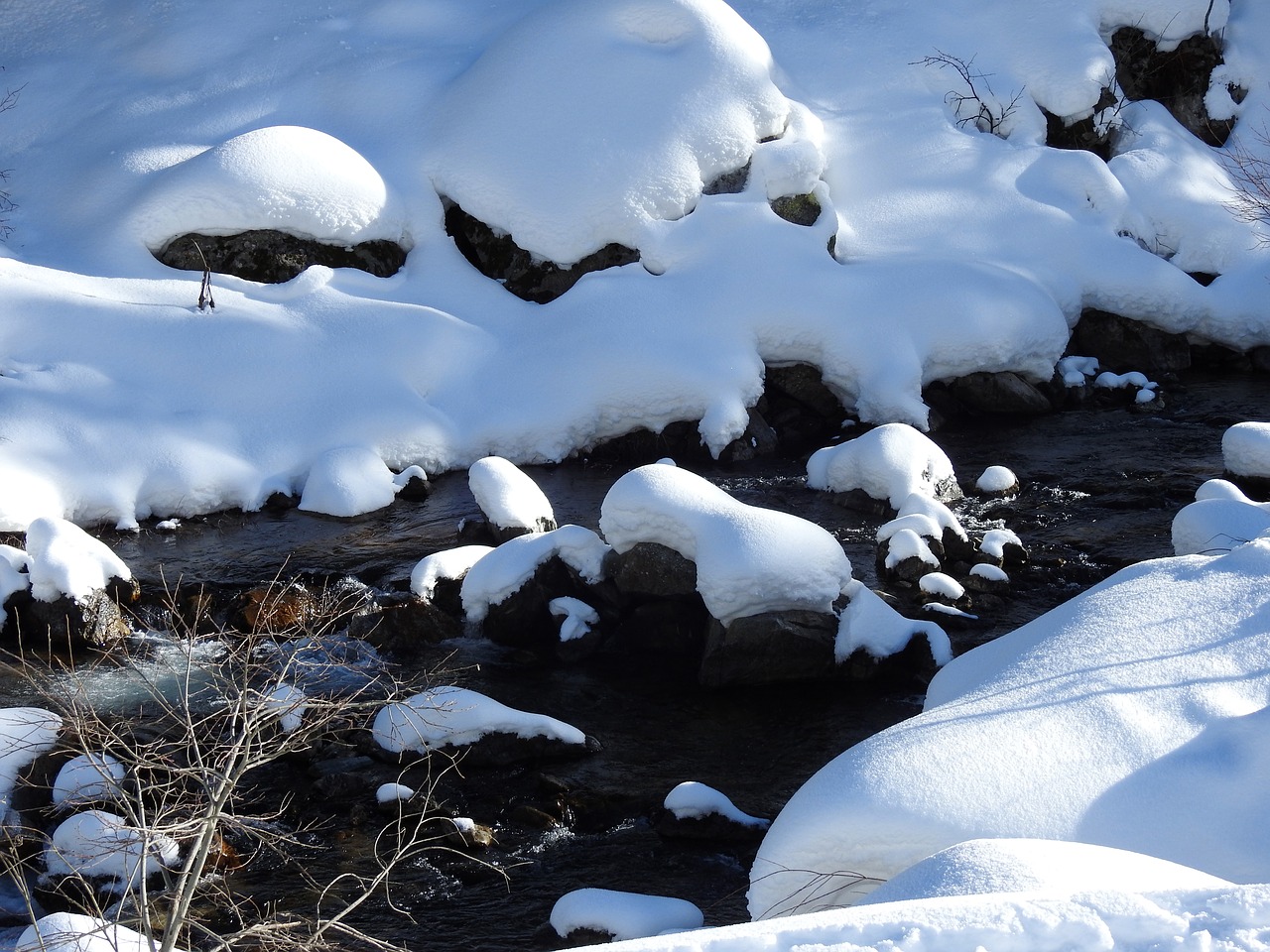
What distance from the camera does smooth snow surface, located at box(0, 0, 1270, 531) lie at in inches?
605

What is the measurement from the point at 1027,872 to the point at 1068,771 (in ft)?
4.88

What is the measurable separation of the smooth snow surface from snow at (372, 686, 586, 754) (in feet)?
18.2

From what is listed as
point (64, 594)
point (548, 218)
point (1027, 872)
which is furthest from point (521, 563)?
point (548, 218)

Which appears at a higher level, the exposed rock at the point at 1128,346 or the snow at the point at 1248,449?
the snow at the point at 1248,449

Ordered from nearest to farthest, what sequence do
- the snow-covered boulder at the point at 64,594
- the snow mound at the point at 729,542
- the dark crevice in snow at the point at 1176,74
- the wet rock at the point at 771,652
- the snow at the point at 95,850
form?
1. the snow at the point at 95,850
2. the wet rock at the point at 771,652
3. the snow mound at the point at 729,542
4. the snow-covered boulder at the point at 64,594
5. the dark crevice in snow at the point at 1176,74

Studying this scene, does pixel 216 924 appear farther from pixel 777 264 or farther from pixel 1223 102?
pixel 1223 102

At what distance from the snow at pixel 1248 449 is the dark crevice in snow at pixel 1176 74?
12.4m

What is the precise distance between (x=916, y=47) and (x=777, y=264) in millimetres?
8238

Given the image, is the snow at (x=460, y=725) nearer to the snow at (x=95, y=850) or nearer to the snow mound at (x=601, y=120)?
the snow at (x=95, y=850)

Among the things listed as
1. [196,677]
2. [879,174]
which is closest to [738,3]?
[879,174]

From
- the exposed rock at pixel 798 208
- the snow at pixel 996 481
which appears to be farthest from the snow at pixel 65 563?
the exposed rock at pixel 798 208

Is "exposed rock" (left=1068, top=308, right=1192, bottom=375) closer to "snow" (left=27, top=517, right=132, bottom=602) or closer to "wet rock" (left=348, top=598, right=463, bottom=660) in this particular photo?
"wet rock" (left=348, top=598, right=463, bottom=660)

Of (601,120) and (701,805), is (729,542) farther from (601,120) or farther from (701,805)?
(601,120)

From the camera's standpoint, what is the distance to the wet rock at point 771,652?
9.94 m
